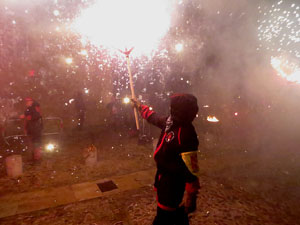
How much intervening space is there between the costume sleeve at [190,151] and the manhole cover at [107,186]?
2.71 meters

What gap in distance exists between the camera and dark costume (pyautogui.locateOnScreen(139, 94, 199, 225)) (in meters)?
2.10

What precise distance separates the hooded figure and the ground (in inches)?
49.1

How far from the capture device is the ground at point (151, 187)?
339 cm

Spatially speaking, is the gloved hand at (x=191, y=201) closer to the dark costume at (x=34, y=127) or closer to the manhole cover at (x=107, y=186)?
the manhole cover at (x=107, y=186)

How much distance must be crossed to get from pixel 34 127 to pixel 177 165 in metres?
4.87

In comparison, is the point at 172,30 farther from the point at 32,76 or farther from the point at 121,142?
the point at 32,76

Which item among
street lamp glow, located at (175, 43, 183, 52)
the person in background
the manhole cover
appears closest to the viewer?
the manhole cover

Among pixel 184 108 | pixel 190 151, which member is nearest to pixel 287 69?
pixel 184 108

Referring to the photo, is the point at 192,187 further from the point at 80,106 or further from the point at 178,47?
the point at 178,47

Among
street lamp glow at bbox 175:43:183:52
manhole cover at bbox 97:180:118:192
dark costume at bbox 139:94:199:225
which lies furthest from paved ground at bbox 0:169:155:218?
street lamp glow at bbox 175:43:183:52

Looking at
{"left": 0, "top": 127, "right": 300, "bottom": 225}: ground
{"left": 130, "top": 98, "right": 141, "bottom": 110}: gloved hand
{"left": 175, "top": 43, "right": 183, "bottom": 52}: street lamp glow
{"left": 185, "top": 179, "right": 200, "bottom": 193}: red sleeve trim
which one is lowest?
{"left": 0, "top": 127, "right": 300, "bottom": 225}: ground

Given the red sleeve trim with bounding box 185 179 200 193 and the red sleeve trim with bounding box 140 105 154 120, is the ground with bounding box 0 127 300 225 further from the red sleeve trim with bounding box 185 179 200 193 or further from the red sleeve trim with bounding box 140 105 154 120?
the red sleeve trim with bounding box 140 105 154 120

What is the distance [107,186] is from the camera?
4.51m

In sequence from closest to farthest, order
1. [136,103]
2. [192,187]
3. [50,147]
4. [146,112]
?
[192,187] → [146,112] → [136,103] → [50,147]
